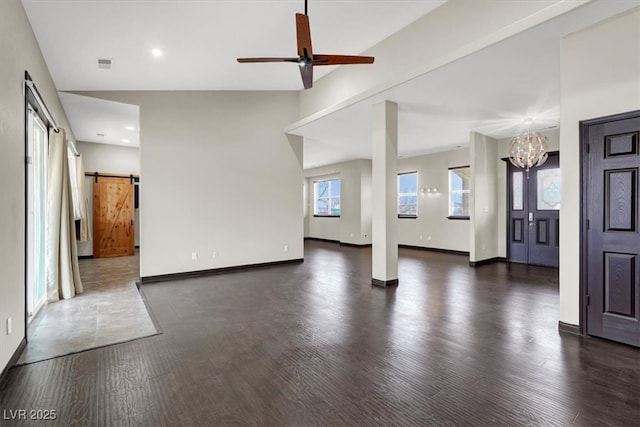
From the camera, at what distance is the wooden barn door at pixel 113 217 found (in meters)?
8.57

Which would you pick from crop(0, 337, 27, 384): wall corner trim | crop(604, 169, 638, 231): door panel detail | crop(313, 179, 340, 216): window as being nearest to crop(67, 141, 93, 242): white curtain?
crop(0, 337, 27, 384): wall corner trim

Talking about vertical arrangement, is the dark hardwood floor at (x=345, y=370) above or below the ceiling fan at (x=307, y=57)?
below

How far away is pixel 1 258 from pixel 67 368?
0.99 metres

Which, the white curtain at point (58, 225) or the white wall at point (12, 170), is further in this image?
the white curtain at point (58, 225)

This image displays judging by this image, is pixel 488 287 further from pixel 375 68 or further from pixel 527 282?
pixel 375 68

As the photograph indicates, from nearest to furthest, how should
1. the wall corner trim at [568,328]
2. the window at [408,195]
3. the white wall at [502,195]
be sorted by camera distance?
the wall corner trim at [568,328] → the white wall at [502,195] → the window at [408,195]

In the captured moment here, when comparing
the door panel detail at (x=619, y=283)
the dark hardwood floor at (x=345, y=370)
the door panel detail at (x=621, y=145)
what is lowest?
the dark hardwood floor at (x=345, y=370)

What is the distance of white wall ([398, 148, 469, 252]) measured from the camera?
8.64 m

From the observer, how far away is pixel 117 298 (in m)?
4.69

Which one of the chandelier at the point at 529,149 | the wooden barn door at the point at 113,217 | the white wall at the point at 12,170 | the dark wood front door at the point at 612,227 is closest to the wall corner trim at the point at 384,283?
the dark wood front door at the point at 612,227

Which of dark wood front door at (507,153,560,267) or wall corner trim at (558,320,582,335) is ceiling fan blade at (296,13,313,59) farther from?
dark wood front door at (507,153,560,267)

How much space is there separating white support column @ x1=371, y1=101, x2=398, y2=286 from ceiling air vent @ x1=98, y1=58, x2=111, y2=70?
385 centimetres

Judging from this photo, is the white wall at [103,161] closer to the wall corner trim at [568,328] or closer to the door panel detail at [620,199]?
the wall corner trim at [568,328]

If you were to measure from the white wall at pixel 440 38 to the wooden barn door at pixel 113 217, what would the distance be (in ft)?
22.6
